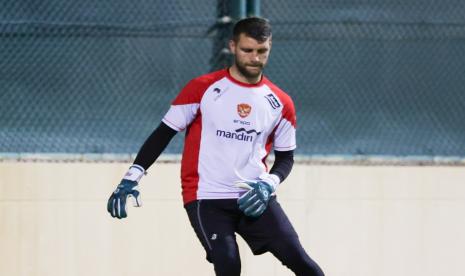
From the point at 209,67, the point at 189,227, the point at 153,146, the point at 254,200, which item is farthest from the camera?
the point at 209,67

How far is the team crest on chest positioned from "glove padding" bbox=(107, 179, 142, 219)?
685 mm

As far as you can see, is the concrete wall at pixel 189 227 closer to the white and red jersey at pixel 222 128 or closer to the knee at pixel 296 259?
the white and red jersey at pixel 222 128

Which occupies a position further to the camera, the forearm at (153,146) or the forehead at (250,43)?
the forearm at (153,146)

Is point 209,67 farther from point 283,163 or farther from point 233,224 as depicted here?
point 233,224

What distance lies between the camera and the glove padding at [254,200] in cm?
585

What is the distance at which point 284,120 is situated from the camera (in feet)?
20.3

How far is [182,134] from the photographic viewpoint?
8.16 meters

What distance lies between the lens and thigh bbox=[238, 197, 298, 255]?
599 cm

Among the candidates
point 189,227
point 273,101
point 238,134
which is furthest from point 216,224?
point 189,227

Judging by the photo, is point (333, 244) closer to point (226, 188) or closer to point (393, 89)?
point (393, 89)

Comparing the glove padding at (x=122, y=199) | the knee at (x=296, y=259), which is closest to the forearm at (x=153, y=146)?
the glove padding at (x=122, y=199)

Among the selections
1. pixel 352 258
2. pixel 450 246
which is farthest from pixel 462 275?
pixel 352 258

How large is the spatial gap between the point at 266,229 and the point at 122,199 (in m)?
0.79

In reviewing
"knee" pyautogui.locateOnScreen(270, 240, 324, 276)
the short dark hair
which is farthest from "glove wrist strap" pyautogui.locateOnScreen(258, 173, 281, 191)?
the short dark hair
